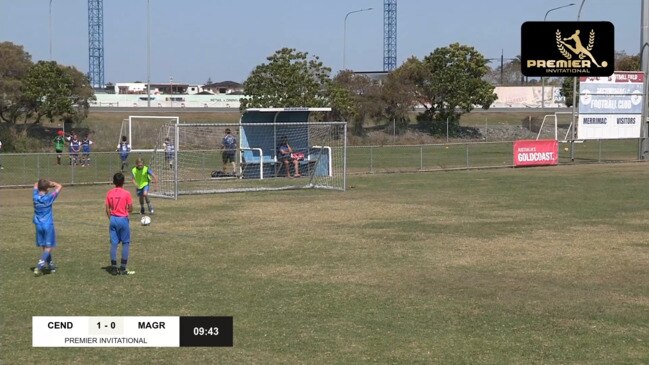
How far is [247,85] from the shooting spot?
65.0 metres

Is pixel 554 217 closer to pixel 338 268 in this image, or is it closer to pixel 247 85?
pixel 338 268

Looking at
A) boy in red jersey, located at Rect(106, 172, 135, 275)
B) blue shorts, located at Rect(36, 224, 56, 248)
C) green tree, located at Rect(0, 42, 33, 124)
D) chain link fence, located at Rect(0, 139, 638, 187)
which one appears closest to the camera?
boy in red jersey, located at Rect(106, 172, 135, 275)

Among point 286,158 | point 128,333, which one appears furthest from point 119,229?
point 286,158

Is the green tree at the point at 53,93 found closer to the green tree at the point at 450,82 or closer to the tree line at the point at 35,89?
the tree line at the point at 35,89

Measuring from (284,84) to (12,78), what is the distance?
18390 mm

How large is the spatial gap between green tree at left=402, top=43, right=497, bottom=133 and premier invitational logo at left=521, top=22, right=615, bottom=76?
40.0 metres

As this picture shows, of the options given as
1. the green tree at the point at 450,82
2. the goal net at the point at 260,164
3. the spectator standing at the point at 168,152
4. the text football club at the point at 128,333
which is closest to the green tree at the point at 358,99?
the green tree at the point at 450,82

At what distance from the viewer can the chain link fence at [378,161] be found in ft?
117

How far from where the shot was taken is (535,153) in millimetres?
42469

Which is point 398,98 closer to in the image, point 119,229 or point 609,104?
point 609,104

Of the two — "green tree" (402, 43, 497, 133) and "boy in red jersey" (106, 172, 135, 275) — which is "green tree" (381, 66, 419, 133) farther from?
"boy in red jersey" (106, 172, 135, 275)

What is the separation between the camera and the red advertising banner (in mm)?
41594

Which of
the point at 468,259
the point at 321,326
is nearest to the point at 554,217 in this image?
the point at 468,259

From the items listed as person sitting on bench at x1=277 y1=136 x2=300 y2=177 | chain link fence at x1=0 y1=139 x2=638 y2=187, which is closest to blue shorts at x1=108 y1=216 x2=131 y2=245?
chain link fence at x1=0 y1=139 x2=638 y2=187
